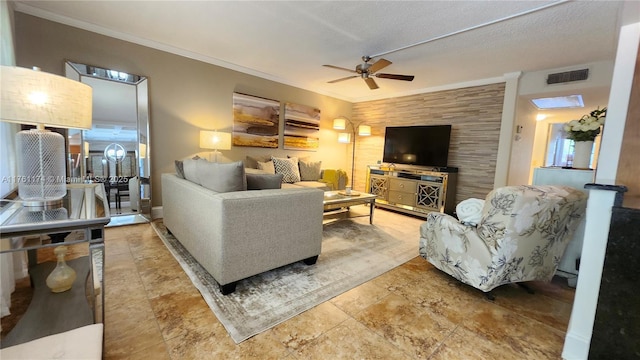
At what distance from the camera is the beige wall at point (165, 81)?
2.71 metres

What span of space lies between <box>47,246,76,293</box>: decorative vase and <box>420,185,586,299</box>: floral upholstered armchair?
2.54 m

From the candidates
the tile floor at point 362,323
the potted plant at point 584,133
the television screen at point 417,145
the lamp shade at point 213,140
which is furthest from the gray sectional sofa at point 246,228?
the television screen at point 417,145

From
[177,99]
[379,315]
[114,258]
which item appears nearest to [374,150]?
[177,99]

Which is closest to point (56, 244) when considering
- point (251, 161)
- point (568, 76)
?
point (251, 161)

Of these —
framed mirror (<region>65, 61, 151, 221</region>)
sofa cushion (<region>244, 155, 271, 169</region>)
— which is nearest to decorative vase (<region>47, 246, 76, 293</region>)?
framed mirror (<region>65, 61, 151, 221</region>)

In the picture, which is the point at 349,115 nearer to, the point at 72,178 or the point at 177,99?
the point at 177,99

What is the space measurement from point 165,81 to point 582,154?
490 cm

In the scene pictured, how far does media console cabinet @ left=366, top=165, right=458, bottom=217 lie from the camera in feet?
13.5

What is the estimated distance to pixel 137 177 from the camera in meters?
3.42

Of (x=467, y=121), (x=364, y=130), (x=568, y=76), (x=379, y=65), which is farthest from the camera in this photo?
(x=364, y=130)

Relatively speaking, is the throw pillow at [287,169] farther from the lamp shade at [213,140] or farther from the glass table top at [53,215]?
the glass table top at [53,215]

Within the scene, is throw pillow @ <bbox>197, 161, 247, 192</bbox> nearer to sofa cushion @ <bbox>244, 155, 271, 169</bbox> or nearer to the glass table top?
the glass table top

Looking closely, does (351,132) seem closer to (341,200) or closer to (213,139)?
(341,200)

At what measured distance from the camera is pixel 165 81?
348 cm
